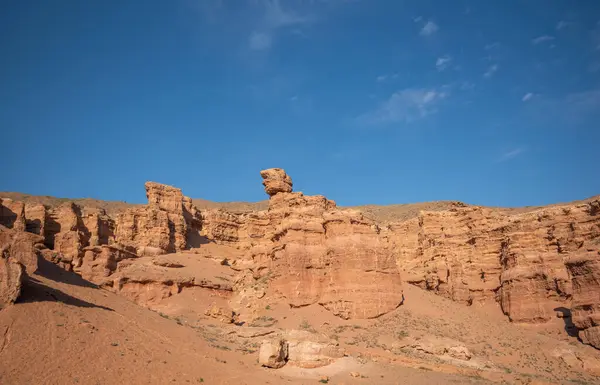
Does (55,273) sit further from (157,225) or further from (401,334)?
(157,225)

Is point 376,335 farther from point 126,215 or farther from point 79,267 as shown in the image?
point 126,215

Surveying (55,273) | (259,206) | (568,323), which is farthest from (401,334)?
(259,206)

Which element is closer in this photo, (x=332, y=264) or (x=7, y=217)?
(x=332, y=264)

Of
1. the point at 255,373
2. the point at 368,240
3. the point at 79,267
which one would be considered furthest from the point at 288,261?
the point at 79,267

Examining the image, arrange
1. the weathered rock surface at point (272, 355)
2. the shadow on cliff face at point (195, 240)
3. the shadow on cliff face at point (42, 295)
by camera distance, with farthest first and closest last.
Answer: the shadow on cliff face at point (195, 240)
the weathered rock surface at point (272, 355)
the shadow on cliff face at point (42, 295)

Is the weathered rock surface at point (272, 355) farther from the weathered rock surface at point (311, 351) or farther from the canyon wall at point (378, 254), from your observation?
the canyon wall at point (378, 254)

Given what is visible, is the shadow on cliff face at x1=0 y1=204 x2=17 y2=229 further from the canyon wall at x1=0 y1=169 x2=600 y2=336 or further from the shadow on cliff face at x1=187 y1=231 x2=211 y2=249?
the shadow on cliff face at x1=187 y1=231 x2=211 y2=249

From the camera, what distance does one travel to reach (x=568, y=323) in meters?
32.5

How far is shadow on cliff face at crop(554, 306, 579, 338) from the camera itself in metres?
31.6

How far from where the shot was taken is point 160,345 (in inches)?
867

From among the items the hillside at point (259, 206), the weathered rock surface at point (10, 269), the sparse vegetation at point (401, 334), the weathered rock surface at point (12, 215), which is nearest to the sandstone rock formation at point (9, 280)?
the weathered rock surface at point (10, 269)

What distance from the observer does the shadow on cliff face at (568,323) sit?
31586 mm

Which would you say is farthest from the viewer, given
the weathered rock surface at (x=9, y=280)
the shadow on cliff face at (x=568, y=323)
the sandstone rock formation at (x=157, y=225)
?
the sandstone rock formation at (x=157, y=225)

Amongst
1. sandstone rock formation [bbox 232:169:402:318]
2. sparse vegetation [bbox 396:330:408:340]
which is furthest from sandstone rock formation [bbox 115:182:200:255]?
sparse vegetation [bbox 396:330:408:340]
